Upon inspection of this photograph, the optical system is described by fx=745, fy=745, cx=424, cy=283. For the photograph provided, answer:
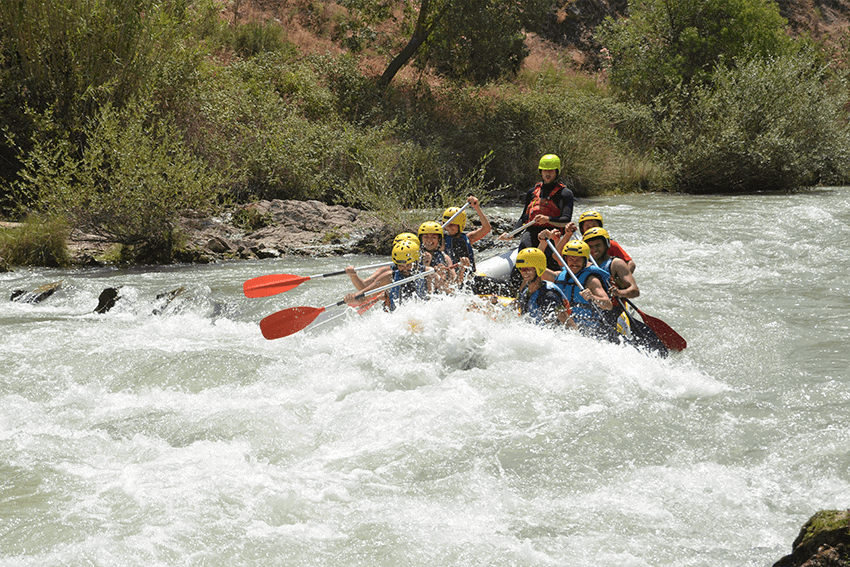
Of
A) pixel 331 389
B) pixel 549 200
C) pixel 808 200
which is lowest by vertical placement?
pixel 808 200

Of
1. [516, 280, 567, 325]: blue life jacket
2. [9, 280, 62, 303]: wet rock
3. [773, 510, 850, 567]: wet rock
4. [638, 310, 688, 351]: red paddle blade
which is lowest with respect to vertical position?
[9, 280, 62, 303]: wet rock

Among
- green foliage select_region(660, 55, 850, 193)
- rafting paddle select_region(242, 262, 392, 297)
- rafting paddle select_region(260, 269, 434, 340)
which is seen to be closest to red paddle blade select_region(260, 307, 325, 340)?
rafting paddle select_region(260, 269, 434, 340)

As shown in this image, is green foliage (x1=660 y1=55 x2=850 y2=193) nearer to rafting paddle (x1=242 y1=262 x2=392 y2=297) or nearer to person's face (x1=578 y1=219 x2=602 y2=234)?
person's face (x1=578 y1=219 x2=602 y2=234)

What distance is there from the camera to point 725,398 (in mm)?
5008

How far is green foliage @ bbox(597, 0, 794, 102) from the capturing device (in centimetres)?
2102

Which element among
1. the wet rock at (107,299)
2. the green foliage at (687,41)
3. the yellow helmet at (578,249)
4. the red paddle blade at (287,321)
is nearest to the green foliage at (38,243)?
the wet rock at (107,299)

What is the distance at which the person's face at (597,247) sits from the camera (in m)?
5.74

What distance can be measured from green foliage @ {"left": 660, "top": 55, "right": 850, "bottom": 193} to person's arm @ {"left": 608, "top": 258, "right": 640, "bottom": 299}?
44.1 feet

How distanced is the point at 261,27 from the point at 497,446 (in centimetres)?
2007

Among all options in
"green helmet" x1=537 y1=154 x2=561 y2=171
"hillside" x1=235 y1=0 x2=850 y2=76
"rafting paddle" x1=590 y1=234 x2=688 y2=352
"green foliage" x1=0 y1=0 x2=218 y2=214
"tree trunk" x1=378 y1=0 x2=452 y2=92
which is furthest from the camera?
"hillside" x1=235 y1=0 x2=850 y2=76

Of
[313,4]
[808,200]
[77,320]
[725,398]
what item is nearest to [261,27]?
[313,4]

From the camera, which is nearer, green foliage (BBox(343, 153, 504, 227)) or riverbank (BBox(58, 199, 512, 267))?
riverbank (BBox(58, 199, 512, 267))

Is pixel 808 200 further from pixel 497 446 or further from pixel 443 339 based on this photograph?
pixel 497 446

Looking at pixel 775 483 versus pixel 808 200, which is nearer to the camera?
pixel 775 483
